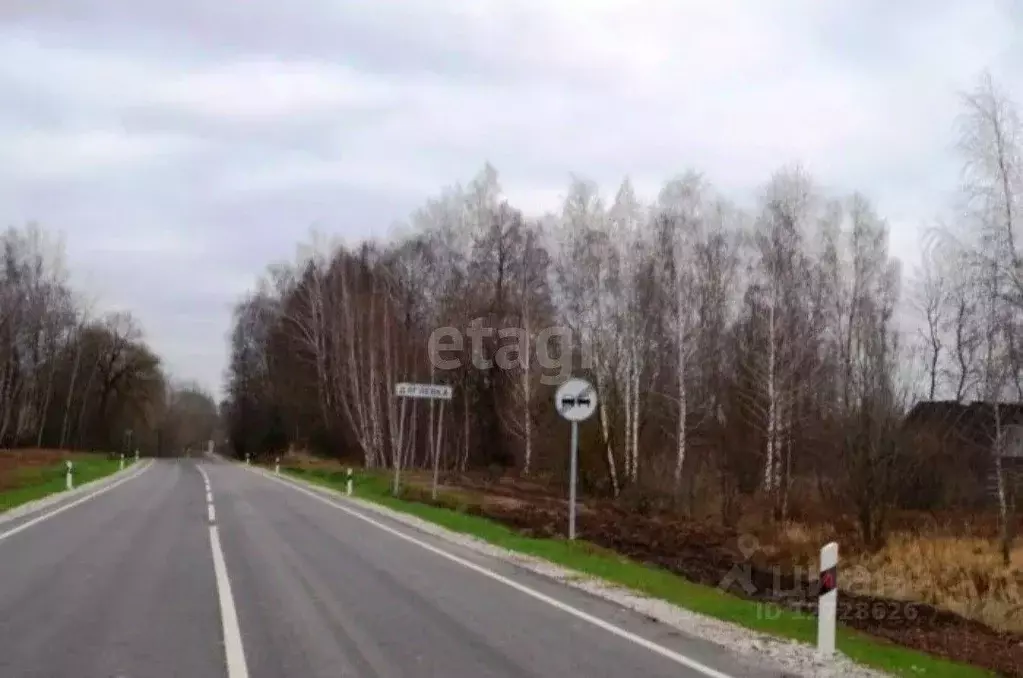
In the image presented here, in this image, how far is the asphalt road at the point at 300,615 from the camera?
7730 millimetres

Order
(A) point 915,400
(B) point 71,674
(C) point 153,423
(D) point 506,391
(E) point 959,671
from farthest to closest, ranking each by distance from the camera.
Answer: (C) point 153,423 < (D) point 506,391 < (A) point 915,400 < (E) point 959,671 < (B) point 71,674

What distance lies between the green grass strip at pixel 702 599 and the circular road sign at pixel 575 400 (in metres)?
2.28

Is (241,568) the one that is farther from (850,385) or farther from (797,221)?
(797,221)

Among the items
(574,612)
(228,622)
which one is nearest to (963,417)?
(574,612)

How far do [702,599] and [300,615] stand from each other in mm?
4989

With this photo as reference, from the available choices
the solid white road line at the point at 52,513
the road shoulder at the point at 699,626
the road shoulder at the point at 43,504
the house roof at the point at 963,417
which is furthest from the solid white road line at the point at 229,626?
the house roof at the point at 963,417

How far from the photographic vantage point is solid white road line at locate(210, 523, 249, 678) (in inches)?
293

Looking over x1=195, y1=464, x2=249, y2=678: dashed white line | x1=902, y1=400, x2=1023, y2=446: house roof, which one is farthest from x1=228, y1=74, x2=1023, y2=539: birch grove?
x1=195, y1=464, x2=249, y2=678: dashed white line

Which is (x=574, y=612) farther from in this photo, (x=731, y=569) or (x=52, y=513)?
(x=52, y=513)

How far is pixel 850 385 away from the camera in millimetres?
28312

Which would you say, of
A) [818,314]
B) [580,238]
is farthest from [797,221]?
[580,238]

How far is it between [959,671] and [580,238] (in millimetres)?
31597

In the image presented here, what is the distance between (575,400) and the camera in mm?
18375

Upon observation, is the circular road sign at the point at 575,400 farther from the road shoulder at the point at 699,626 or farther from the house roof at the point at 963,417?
the house roof at the point at 963,417
